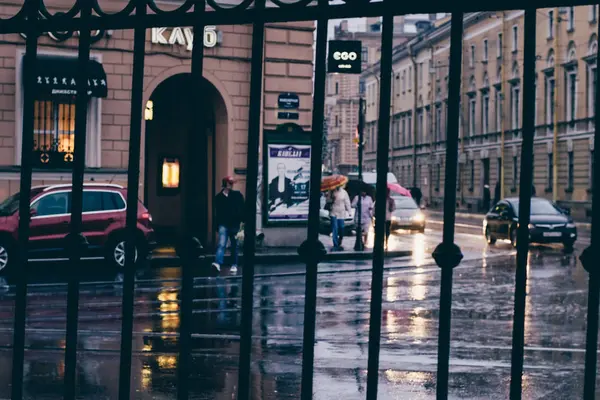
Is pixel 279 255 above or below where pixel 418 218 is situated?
below

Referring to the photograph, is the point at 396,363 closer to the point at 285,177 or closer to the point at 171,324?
the point at 171,324

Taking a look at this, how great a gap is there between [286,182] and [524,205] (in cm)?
2202

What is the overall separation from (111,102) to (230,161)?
3.11m

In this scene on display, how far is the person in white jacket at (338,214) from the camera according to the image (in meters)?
27.1

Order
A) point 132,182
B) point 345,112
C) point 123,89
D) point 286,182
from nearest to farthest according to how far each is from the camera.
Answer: point 132,182, point 123,89, point 286,182, point 345,112

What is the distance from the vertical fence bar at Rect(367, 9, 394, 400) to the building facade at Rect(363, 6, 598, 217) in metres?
38.5

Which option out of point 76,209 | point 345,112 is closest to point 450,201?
point 76,209

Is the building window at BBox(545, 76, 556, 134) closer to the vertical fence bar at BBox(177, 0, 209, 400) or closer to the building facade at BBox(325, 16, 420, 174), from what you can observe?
the building facade at BBox(325, 16, 420, 174)

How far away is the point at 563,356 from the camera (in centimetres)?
1016

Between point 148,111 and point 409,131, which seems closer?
point 148,111

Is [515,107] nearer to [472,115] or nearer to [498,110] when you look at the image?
[498,110]

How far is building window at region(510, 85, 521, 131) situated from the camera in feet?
172

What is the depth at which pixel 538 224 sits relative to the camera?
28.9 metres

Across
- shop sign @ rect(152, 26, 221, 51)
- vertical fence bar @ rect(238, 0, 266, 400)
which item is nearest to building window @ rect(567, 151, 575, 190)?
shop sign @ rect(152, 26, 221, 51)
